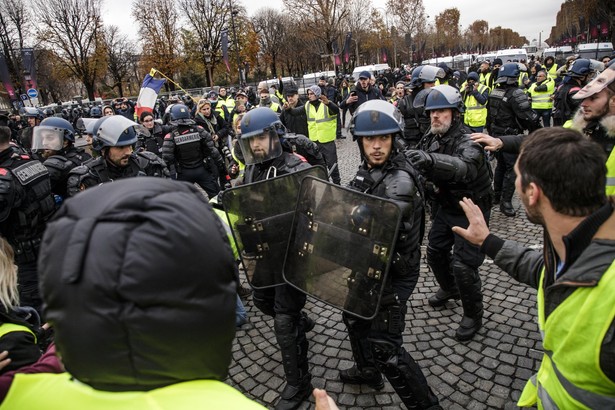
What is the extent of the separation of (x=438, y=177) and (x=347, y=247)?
44.2 inches

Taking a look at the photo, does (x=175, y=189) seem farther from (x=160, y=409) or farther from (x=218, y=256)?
(x=160, y=409)

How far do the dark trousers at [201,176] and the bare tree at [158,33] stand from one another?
136ft

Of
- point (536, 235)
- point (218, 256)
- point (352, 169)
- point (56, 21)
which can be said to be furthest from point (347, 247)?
point (56, 21)

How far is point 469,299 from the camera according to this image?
3.42m

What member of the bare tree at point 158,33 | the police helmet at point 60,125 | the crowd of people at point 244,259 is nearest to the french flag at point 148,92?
the police helmet at point 60,125

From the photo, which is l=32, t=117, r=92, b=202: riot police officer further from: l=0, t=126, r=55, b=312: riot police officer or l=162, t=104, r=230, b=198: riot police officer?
l=162, t=104, r=230, b=198: riot police officer

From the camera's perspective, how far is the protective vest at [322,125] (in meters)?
8.30

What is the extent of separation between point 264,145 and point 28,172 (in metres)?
2.11

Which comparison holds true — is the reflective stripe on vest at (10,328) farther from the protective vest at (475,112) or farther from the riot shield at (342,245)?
the protective vest at (475,112)

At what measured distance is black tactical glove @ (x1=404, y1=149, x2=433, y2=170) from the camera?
2736mm

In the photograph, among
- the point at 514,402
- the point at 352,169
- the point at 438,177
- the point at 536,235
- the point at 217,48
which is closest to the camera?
the point at 514,402

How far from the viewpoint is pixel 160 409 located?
0.74 metres

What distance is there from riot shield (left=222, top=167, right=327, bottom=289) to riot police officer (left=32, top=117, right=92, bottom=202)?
8.02ft

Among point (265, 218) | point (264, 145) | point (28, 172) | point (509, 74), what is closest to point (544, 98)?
point (509, 74)
